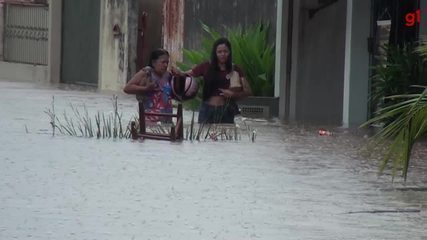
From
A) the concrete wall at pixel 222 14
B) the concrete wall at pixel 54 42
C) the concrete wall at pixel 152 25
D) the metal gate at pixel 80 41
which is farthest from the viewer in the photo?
the concrete wall at pixel 54 42

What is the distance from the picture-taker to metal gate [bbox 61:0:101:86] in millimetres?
31062

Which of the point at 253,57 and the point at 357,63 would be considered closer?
the point at 357,63

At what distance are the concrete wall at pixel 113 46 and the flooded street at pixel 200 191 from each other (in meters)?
14.3

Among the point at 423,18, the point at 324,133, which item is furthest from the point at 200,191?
the point at 423,18

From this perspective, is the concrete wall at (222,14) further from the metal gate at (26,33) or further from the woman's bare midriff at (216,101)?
the metal gate at (26,33)

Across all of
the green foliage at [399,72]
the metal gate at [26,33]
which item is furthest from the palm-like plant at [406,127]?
the metal gate at [26,33]

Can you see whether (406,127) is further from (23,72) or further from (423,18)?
(23,72)

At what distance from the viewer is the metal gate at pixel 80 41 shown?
3106 cm

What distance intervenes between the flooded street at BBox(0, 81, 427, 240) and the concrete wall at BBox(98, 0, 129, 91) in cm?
1433

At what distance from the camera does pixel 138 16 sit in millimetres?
29484

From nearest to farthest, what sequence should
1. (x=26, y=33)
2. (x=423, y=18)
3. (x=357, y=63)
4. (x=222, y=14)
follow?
(x=423, y=18) < (x=357, y=63) < (x=222, y=14) < (x=26, y=33)

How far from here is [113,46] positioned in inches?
1172

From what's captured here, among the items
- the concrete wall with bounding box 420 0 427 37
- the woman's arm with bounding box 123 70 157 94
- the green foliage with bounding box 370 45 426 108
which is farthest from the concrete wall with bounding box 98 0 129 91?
the woman's arm with bounding box 123 70 157 94

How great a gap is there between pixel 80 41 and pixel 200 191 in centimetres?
2233
